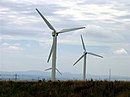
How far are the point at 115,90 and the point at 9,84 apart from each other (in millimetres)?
14835

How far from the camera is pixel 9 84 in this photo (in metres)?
54.6

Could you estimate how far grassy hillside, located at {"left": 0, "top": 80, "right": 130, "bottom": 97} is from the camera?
152ft

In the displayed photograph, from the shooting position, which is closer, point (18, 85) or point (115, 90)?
point (115, 90)

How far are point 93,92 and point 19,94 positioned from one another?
8.87 metres

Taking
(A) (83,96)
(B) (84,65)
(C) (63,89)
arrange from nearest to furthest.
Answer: (A) (83,96), (C) (63,89), (B) (84,65)

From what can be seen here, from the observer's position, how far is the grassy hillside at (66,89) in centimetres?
4644

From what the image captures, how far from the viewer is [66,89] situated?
1943 inches

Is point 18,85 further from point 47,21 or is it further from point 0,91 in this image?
point 47,21

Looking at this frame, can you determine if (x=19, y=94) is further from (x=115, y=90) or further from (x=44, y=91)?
(x=115, y=90)

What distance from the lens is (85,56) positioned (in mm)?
90500

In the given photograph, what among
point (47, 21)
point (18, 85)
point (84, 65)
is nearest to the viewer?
point (18, 85)

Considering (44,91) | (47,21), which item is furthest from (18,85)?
(47,21)

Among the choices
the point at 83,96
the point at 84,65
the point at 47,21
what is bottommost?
the point at 83,96

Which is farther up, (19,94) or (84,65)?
(84,65)
